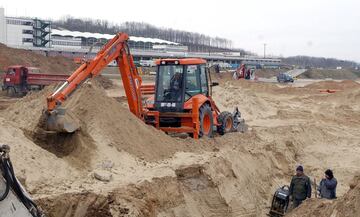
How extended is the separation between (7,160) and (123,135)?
6.74 metres

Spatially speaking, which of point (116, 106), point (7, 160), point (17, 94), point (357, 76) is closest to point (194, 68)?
point (116, 106)

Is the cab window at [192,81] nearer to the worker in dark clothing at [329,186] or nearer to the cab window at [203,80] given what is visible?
the cab window at [203,80]

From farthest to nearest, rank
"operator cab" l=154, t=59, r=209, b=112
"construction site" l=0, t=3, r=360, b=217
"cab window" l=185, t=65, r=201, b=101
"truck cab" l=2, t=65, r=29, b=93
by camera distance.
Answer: "truck cab" l=2, t=65, r=29, b=93 < "cab window" l=185, t=65, r=201, b=101 < "operator cab" l=154, t=59, r=209, b=112 < "construction site" l=0, t=3, r=360, b=217

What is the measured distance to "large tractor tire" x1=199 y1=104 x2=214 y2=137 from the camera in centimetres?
1424

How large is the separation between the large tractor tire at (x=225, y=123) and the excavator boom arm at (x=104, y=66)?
294 cm

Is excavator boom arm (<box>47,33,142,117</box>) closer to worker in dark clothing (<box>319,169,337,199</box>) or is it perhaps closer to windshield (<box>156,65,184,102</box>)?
windshield (<box>156,65,184,102</box>)

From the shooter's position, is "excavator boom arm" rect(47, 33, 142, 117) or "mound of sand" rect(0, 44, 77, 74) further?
"mound of sand" rect(0, 44, 77, 74)

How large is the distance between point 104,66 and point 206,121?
3900 millimetres

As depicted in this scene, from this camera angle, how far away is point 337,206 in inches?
315

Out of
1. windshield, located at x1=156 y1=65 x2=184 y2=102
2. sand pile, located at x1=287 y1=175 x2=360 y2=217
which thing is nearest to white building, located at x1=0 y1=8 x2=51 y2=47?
windshield, located at x1=156 y1=65 x2=184 y2=102

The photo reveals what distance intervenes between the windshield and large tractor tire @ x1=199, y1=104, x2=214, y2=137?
785 mm

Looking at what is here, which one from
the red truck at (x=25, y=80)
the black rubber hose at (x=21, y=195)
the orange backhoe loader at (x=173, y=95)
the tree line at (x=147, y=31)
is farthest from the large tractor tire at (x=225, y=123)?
the tree line at (x=147, y=31)

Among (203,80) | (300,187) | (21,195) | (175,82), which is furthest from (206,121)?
(21,195)

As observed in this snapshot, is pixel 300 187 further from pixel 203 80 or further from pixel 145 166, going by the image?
pixel 203 80
